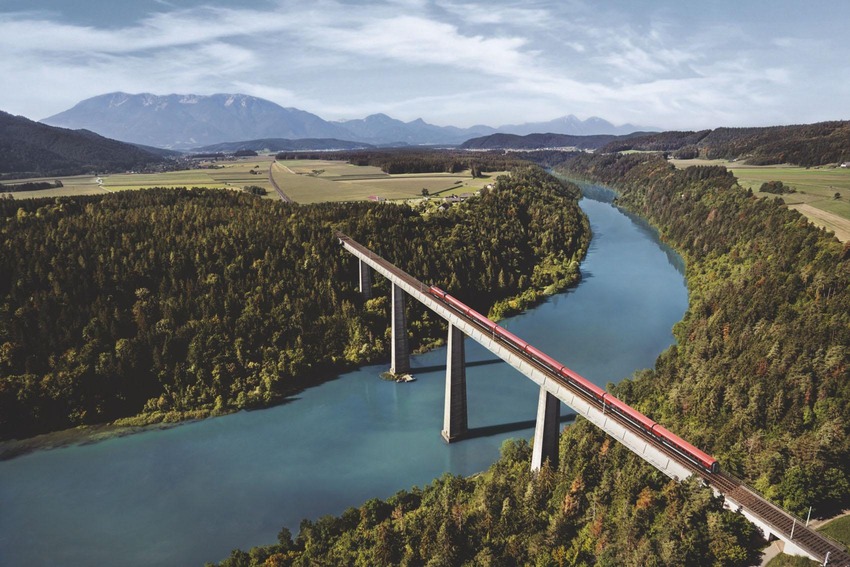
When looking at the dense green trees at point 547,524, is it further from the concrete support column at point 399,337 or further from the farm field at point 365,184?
the farm field at point 365,184

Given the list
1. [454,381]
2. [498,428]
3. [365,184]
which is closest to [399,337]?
[454,381]

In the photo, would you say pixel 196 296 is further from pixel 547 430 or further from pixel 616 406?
pixel 616 406

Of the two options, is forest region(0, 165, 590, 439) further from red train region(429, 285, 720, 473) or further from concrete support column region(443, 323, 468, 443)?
red train region(429, 285, 720, 473)

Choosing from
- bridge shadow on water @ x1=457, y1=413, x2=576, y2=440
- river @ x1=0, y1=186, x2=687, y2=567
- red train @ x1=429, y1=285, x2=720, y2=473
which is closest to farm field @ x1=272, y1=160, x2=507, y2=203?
river @ x1=0, y1=186, x2=687, y2=567

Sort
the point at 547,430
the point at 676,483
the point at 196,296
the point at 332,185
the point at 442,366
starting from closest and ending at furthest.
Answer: the point at 676,483 < the point at 547,430 < the point at 442,366 < the point at 196,296 < the point at 332,185

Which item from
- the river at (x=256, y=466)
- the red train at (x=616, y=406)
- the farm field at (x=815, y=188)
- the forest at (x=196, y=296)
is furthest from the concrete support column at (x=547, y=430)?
the farm field at (x=815, y=188)

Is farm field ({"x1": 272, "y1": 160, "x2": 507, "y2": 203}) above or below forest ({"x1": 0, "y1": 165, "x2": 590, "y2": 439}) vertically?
above
